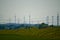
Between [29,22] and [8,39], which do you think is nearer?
[8,39]

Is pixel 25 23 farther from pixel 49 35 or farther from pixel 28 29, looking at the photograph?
pixel 49 35

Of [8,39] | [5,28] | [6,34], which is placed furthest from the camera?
[5,28]

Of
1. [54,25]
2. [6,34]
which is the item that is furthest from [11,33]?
[54,25]

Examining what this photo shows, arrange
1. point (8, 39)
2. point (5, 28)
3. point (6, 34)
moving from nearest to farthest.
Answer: point (8, 39) < point (6, 34) < point (5, 28)

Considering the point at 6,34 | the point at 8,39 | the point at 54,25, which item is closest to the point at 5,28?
the point at 6,34

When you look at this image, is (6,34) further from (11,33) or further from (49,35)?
(49,35)

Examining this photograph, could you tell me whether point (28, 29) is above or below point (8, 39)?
above
